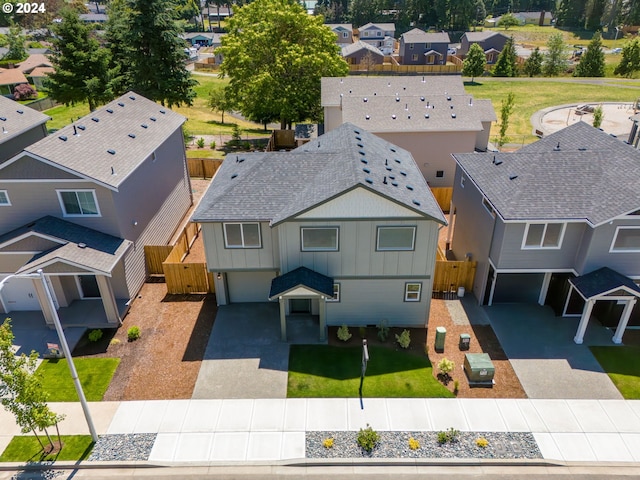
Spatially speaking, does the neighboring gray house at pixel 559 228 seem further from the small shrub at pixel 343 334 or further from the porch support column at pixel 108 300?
the porch support column at pixel 108 300

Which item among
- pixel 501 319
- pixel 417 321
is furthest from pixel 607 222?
pixel 417 321

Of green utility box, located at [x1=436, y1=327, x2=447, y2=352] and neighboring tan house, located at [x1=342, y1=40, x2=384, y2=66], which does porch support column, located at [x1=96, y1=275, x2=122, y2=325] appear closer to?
green utility box, located at [x1=436, y1=327, x2=447, y2=352]

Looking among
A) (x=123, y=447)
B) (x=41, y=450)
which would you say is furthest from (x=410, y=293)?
(x=41, y=450)

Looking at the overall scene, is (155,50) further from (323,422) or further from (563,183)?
(323,422)

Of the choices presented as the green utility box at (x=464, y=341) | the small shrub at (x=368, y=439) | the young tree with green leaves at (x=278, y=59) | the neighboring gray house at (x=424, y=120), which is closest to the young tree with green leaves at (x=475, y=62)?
the young tree with green leaves at (x=278, y=59)

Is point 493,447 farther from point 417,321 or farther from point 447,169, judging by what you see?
point 447,169

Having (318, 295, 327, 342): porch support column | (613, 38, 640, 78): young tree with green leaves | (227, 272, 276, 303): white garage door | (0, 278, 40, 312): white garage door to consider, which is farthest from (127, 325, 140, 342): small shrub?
(613, 38, 640, 78): young tree with green leaves
